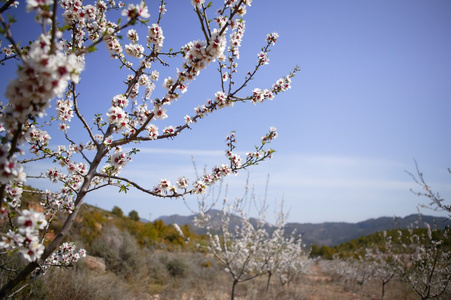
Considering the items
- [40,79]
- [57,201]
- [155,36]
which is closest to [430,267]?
[155,36]

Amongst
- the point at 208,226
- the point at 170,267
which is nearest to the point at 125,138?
the point at 208,226

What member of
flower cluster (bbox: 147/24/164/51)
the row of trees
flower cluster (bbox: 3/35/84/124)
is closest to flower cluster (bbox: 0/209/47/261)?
flower cluster (bbox: 3/35/84/124)

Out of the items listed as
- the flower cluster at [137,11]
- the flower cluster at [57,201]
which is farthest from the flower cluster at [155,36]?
the flower cluster at [57,201]

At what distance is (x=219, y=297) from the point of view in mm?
8227

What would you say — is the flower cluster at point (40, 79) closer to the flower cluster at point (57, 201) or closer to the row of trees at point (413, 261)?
the flower cluster at point (57, 201)

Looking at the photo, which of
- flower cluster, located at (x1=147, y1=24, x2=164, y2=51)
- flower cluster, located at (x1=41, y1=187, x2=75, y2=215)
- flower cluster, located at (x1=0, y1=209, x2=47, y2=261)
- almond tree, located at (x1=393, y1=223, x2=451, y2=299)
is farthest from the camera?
almond tree, located at (x1=393, y1=223, x2=451, y2=299)

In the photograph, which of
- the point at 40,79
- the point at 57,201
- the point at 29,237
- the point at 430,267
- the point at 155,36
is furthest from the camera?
the point at 430,267

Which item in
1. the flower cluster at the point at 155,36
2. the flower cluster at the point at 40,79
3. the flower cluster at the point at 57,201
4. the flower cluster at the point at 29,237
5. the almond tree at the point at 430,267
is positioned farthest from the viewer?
the almond tree at the point at 430,267

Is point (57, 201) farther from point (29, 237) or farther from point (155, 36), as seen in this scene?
point (155, 36)

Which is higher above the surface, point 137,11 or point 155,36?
point 155,36

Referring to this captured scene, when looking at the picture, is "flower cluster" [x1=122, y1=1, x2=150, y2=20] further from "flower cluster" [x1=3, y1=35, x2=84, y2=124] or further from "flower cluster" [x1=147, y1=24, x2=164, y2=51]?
"flower cluster" [x1=147, y1=24, x2=164, y2=51]

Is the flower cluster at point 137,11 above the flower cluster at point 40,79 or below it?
above

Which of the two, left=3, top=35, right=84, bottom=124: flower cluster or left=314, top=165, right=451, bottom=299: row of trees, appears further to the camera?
left=314, top=165, right=451, bottom=299: row of trees

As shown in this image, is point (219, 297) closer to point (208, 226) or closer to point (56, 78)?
point (208, 226)
